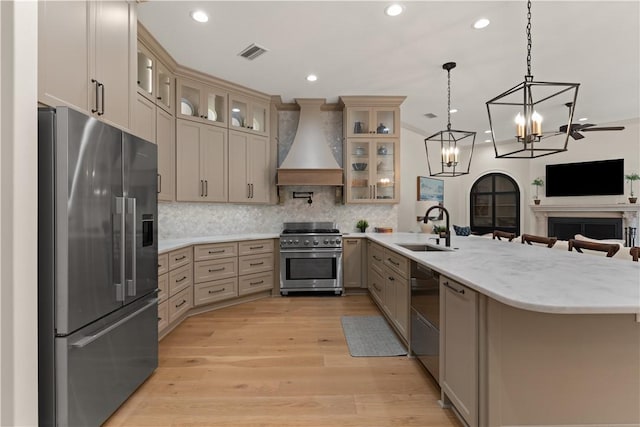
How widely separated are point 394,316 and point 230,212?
2.81 meters

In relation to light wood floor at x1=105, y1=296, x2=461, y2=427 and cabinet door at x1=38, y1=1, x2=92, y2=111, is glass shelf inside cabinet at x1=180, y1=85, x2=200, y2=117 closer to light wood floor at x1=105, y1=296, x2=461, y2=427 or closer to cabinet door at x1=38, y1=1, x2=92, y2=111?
cabinet door at x1=38, y1=1, x2=92, y2=111

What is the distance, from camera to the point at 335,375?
85.5 inches

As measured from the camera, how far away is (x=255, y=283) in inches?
158

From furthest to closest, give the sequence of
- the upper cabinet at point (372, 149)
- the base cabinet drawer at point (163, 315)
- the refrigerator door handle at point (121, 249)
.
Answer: the upper cabinet at point (372, 149) < the base cabinet drawer at point (163, 315) < the refrigerator door handle at point (121, 249)

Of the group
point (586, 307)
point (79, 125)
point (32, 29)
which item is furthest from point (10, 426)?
point (586, 307)

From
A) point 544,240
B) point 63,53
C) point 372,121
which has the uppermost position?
point 372,121

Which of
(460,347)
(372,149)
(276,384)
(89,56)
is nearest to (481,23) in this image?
(372,149)

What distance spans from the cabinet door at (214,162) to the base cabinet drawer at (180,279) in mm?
999

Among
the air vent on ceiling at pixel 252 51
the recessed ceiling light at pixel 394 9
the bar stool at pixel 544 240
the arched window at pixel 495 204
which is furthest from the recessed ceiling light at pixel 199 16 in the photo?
the arched window at pixel 495 204

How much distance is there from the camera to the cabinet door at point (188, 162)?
3.58m

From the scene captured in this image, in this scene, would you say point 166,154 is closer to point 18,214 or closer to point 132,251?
point 132,251

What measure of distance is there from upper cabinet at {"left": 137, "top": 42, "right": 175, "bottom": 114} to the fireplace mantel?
27.1 ft

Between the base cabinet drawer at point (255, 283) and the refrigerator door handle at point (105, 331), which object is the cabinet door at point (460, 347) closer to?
the refrigerator door handle at point (105, 331)

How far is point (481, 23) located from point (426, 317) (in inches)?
104
